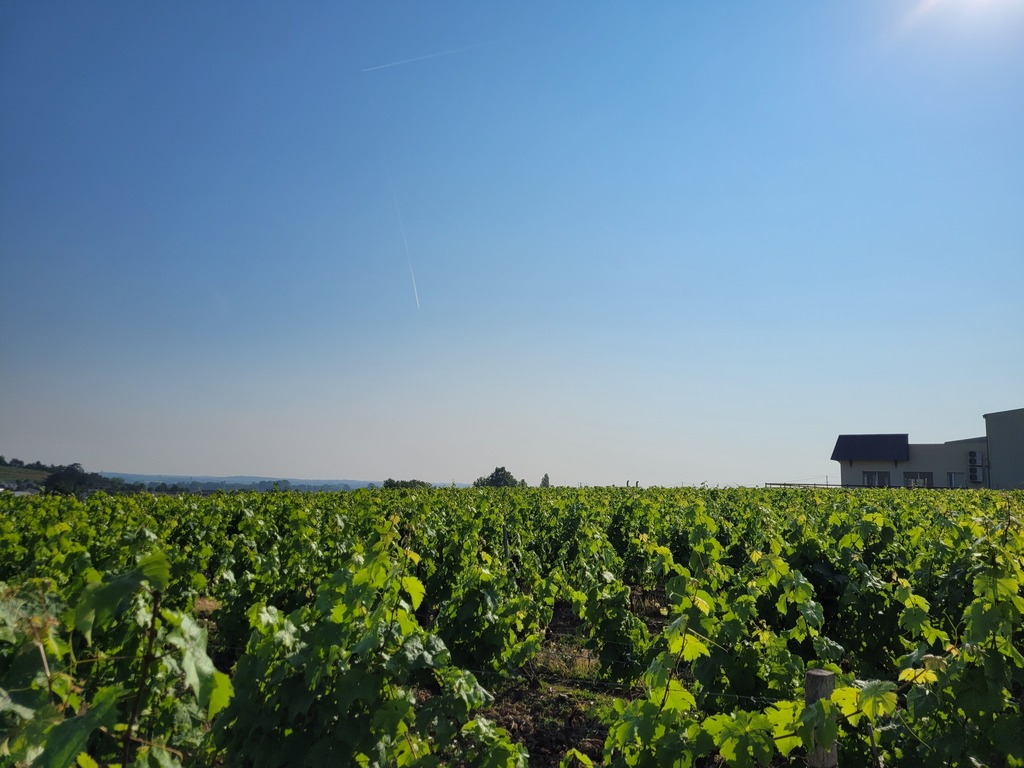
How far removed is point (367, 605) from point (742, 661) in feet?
8.28

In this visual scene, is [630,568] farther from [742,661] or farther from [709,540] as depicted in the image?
[742,661]

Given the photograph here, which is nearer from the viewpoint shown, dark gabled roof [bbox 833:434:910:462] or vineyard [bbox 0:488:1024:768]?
vineyard [bbox 0:488:1024:768]

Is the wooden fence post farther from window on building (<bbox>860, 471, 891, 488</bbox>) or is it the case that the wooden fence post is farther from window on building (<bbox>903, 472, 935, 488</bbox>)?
window on building (<bbox>860, 471, 891, 488</bbox>)

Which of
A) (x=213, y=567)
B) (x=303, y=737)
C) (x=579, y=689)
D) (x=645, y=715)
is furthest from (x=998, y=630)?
(x=213, y=567)

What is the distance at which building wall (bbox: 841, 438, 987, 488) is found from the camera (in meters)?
43.8

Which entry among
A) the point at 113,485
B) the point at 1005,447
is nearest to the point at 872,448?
the point at 1005,447

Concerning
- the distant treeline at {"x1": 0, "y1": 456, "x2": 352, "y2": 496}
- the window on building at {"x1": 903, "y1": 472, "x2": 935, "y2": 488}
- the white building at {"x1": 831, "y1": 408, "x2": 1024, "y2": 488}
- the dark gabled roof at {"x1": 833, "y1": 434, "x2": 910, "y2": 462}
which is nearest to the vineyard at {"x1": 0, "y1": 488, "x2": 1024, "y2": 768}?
the distant treeline at {"x1": 0, "y1": 456, "x2": 352, "y2": 496}

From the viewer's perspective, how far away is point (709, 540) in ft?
16.7

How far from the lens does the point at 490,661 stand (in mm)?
5242

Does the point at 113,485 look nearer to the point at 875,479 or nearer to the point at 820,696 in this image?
the point at 820,696

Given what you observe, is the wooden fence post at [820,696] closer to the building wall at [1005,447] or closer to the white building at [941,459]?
the white building at [941,459]

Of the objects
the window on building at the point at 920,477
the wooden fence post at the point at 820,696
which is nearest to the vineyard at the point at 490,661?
the wooden fence post at the point at 820,696

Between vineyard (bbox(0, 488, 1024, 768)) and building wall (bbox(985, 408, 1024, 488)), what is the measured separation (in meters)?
40.2

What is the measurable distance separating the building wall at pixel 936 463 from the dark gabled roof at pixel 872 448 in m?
0.45
